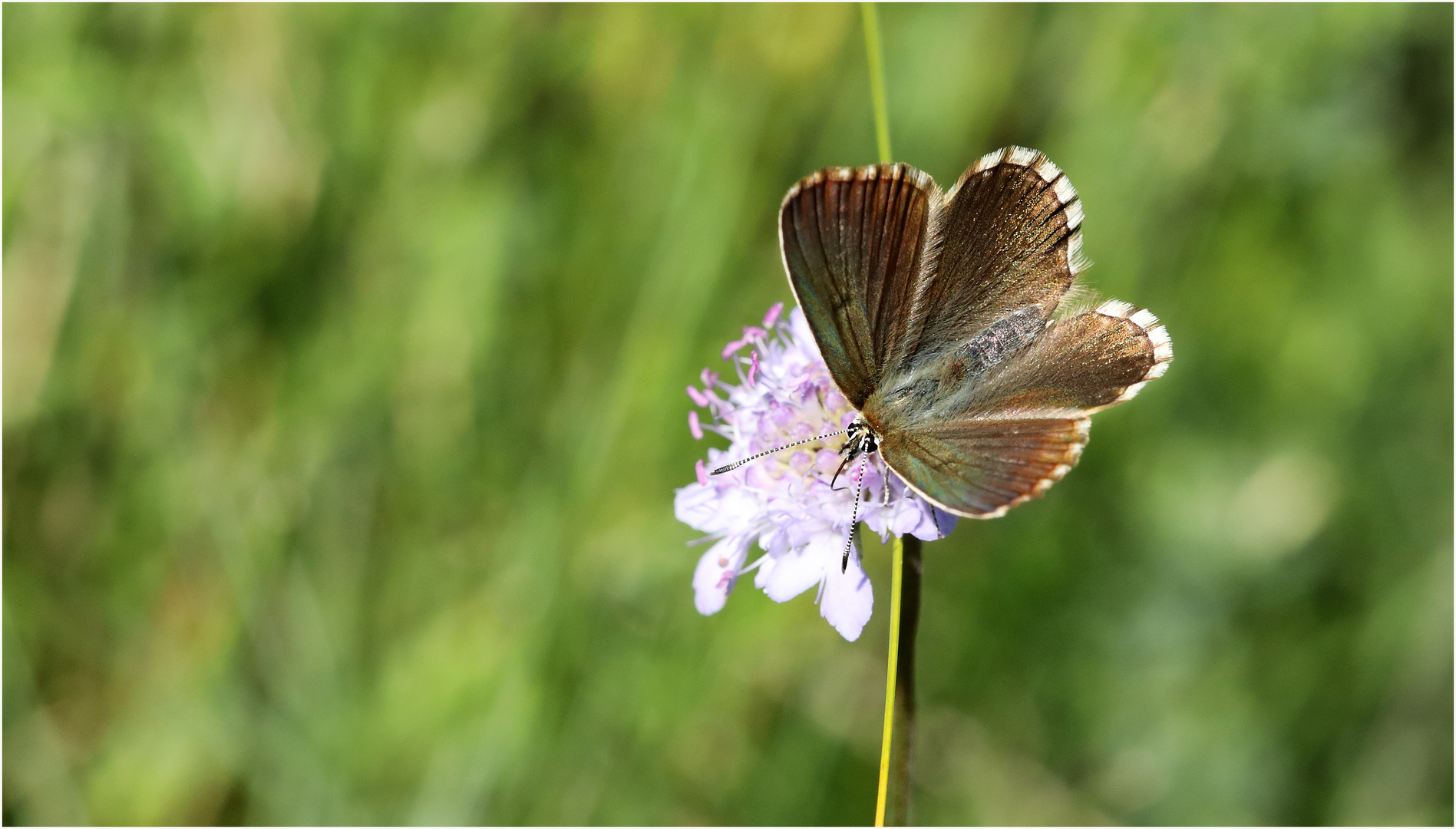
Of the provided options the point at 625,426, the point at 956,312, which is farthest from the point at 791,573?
the point at 625,426

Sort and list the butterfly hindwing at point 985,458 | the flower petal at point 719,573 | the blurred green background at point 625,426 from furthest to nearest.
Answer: the blurred green background at point 625,426 < the flower petal at point 719,573 < the butterfly hindwing at point 985,458

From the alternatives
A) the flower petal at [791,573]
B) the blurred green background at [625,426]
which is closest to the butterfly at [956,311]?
the flower petal at [791,573]

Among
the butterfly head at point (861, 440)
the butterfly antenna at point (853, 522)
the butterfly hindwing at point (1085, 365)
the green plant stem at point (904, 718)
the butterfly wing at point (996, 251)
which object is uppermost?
the butterfly wing at point (996, 251)

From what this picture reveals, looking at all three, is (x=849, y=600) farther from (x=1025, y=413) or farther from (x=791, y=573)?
(x=1025, y=413)

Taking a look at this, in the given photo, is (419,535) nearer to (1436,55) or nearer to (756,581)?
(756,581)

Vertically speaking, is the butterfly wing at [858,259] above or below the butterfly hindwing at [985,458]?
above

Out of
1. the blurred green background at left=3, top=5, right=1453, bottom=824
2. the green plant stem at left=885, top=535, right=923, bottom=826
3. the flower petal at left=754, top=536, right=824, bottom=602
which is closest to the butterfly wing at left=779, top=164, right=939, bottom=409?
the flower petal at left=754, top=536, right=824, bottom=602

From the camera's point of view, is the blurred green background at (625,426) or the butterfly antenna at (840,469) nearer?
the butterfly antenna at (840,469)

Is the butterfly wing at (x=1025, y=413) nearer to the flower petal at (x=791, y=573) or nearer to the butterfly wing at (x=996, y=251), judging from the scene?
the butterfly wing at (x=996, y=251)

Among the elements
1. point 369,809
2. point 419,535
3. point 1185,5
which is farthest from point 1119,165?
point 369,809
